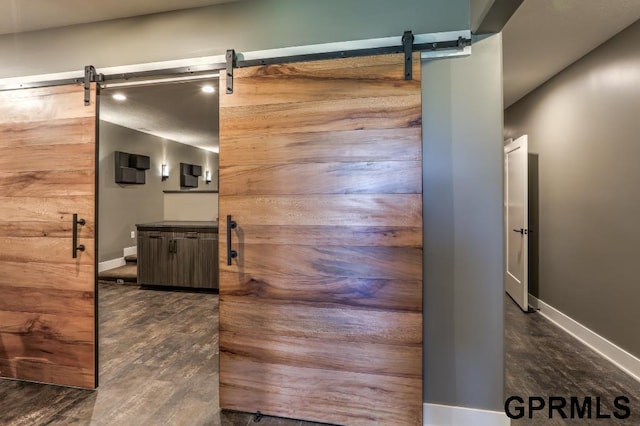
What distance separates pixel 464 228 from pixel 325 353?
3.36ft

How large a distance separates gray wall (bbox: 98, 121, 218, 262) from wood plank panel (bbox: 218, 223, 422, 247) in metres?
4.04

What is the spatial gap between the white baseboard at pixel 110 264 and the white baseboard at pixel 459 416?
527 cm

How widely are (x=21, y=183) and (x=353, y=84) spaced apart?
2.30m

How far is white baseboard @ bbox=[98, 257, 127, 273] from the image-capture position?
5323mm

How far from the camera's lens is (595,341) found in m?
2.77

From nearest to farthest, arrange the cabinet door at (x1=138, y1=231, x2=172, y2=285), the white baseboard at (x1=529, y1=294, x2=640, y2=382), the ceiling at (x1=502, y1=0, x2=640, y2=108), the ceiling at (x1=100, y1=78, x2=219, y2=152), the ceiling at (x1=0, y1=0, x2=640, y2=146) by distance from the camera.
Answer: the ceiling at (x1=0, y1=0, x2=640, y2=146), the ceiling at (x1=502, y1=0, x2=640, y2=108), the white baseboard at (x1=529, y1=294, x2=640, y2=382), the ceiling at (x1=100, y1=78, x2=219, y2=152), the cabinet door at (x1=138, y1=231, x2=172, y2=285)

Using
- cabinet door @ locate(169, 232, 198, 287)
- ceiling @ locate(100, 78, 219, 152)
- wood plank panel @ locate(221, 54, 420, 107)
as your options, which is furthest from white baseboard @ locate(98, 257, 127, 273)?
wood plank panel @ locate(221, 54, 420, 107)

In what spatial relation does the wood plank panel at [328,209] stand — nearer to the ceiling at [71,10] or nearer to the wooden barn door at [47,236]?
the wooden barn door at [47,236]

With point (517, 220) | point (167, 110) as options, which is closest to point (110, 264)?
point (167, 110)

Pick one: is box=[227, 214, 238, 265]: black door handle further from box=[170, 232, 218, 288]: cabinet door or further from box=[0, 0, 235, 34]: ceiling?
box=[170, 232, 218, 288]: cabinet door

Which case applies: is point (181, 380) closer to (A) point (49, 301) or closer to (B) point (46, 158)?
(A) point (49, 301)

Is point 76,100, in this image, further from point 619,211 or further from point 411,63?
point 619,211

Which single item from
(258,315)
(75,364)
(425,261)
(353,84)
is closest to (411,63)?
(353,84)

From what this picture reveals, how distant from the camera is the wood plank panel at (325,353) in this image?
5.72 feet
